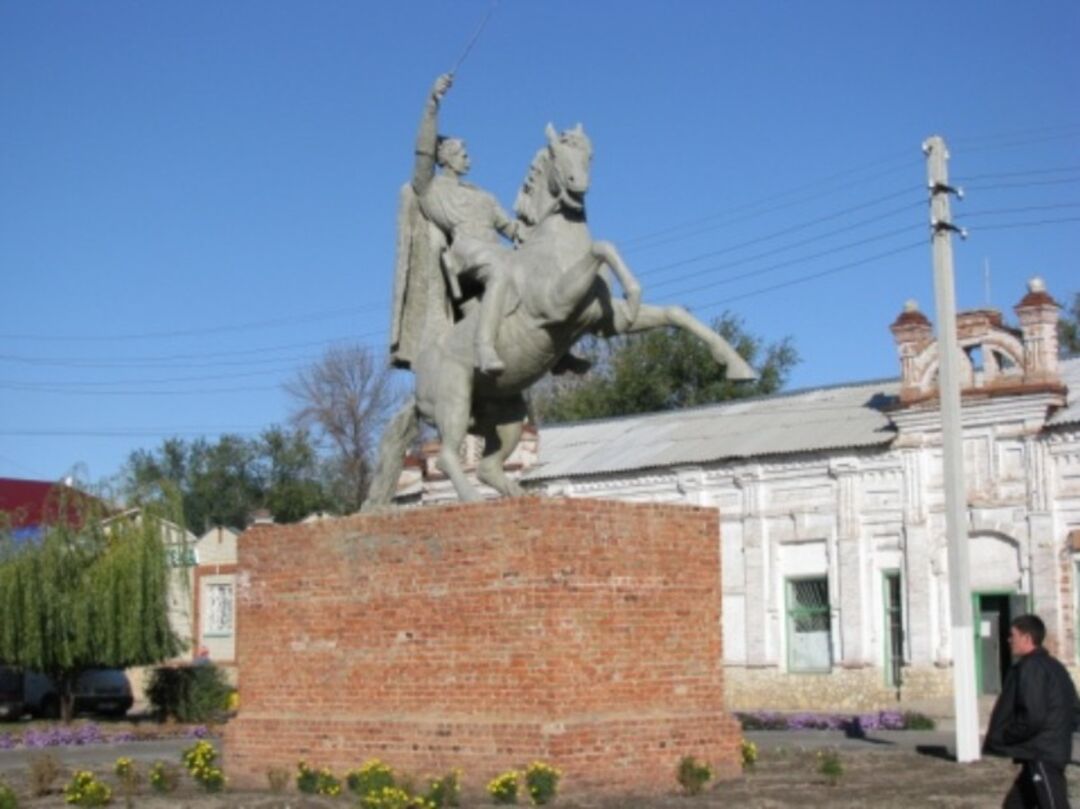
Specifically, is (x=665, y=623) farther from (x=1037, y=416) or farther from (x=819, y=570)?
(x=819, y=570)

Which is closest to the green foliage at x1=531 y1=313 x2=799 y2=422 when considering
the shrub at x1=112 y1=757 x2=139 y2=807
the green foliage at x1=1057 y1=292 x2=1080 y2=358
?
the green foliage at x1=1057 y1=292 x2=1080 y2=358

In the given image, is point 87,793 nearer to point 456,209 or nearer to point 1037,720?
point 456,209

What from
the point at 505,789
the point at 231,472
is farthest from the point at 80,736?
the point at 231,472

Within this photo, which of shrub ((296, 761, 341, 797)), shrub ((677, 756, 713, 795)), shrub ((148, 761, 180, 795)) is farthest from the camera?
shrub ((148, 761, 180, 795))

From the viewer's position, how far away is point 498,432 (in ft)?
48.8

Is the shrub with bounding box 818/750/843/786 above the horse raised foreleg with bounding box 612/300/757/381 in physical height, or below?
below

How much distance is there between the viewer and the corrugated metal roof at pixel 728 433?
32656 mm

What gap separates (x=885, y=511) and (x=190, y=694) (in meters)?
14.3

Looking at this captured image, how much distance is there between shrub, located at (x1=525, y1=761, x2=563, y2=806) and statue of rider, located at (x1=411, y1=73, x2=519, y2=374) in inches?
161

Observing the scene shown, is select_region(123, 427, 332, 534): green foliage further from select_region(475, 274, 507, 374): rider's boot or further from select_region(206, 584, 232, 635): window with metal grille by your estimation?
select_region(475, 274, 507, 374): rider's boot

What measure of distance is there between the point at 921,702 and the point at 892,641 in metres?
1.54

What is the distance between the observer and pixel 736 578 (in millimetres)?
33625

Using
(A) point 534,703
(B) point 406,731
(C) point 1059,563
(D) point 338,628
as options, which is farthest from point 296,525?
(C) point 1059,563

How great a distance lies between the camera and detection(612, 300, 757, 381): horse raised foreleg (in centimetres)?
1314
